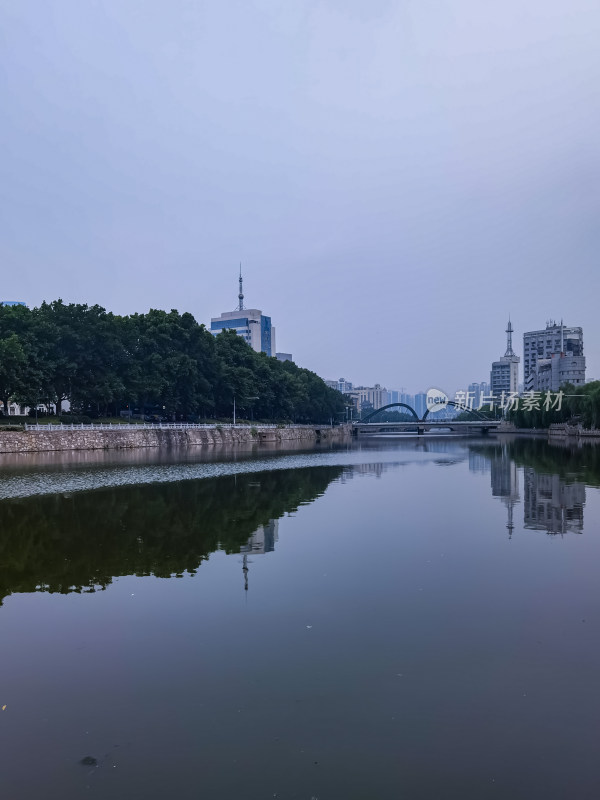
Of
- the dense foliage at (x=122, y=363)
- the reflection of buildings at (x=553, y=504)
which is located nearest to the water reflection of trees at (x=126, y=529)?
the reflection of buildings at (x=553, y=504)

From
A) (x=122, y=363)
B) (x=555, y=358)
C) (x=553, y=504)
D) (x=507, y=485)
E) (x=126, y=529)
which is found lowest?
(x=507, y=485)

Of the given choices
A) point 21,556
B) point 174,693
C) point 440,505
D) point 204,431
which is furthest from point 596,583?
point 204,431

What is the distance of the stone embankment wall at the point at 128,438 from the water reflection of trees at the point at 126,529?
89.0 feet

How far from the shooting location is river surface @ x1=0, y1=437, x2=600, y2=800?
17.6 ft

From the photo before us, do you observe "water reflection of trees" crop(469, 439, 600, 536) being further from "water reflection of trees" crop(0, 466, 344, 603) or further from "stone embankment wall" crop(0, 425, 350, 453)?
"stone embankment wall" crop(0, 425, 350, 453)

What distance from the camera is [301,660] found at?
7633mm

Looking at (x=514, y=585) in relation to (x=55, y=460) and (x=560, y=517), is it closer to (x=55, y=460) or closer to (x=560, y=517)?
(x=560, y=517)

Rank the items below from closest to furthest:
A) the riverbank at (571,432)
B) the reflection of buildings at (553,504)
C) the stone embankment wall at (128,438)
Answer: the reflection of buildings at (553,504) → the stone embankment wall at (128,438) → the riverbank at (571,432)

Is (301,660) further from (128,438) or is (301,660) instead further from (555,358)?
(555,358)

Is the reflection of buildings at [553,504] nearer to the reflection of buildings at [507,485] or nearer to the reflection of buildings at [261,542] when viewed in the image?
the reflection of buildings at [507,485]

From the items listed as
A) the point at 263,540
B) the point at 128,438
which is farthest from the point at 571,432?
the point at 263,540

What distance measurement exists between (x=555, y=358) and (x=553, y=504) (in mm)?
146209

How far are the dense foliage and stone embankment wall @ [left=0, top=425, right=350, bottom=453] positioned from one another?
222 inches

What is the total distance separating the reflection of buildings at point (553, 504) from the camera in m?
17.0
